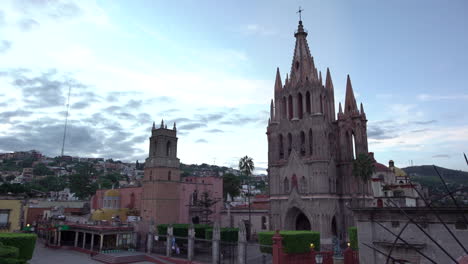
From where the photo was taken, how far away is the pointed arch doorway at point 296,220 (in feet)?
156

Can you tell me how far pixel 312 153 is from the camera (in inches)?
1870

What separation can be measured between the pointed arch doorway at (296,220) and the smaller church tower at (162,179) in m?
18.6

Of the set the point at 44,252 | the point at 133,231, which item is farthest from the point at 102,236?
the point at 44,252

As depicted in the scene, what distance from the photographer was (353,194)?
156 ft

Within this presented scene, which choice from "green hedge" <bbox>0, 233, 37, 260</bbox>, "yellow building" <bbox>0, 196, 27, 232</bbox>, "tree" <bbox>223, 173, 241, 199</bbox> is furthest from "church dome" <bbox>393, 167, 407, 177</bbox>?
"yellow building" <bbox>0, 196, 27, 232</bbox>

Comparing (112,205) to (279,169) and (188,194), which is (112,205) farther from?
(279,169)

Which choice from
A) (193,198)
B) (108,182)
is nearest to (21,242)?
(193,198)

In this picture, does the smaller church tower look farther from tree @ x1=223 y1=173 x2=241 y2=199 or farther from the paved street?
tree @ x1=223 y1=173 x2=241 y2=199

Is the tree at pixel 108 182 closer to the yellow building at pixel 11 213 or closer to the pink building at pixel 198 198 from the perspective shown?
the pink building at pixel 198 198

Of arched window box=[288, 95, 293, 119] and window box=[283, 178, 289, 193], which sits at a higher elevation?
arched window box=[288, 95, 293, 119]

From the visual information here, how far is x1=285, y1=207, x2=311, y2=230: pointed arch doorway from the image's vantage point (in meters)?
47.6

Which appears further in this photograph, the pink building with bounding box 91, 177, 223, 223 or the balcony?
the pink building with bounding box 91, 177, 223, 223

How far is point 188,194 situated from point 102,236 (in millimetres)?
19389

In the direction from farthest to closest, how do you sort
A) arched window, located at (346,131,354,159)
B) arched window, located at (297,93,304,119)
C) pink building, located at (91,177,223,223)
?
pink building, located at (91,177,223,223) → arched window, located at (297,93,304,119) → arched window, located at (346,131,354,159)
